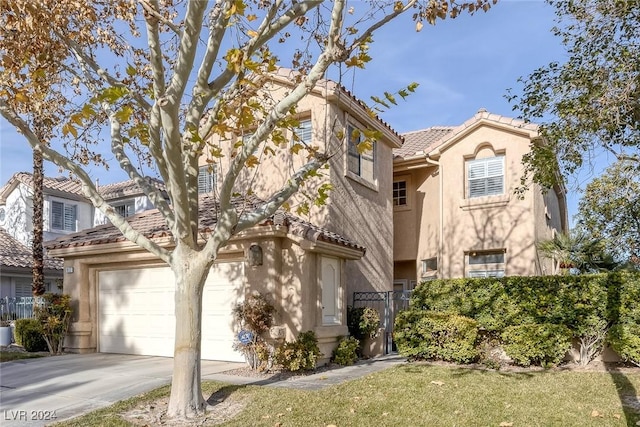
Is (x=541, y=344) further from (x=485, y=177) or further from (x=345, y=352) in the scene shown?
(x=485, y=177)

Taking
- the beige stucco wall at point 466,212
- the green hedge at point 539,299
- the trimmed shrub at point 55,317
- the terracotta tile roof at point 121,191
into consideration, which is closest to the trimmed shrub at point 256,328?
the green hedge at point 539,299

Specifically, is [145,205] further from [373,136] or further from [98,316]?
[373,136]

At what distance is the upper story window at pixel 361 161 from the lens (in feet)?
47.6

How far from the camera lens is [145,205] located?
23.6 meters

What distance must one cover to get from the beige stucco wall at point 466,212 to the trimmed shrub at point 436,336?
5.76 m

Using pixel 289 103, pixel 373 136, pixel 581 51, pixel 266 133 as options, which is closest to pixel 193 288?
pixel 266 133

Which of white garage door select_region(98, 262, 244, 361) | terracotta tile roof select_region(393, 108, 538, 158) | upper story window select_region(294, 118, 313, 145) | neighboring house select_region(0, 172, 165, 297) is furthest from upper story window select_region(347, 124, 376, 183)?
neighboring house select_region(0, 172, 165, 297)

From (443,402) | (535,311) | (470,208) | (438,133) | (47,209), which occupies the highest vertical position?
(438,133)

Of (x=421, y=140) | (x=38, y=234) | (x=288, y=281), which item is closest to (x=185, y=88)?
(x=288, y=281)

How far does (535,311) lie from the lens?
1134cm

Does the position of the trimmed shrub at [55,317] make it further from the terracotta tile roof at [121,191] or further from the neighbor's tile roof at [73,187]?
the neighbor's tile roof at [73,187]

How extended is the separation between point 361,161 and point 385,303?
14.1ft

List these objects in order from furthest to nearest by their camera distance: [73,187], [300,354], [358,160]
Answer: [73,187] < [358,160] < [300,354]

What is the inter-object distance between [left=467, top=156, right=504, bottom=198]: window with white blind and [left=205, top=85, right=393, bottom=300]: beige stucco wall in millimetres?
3436
